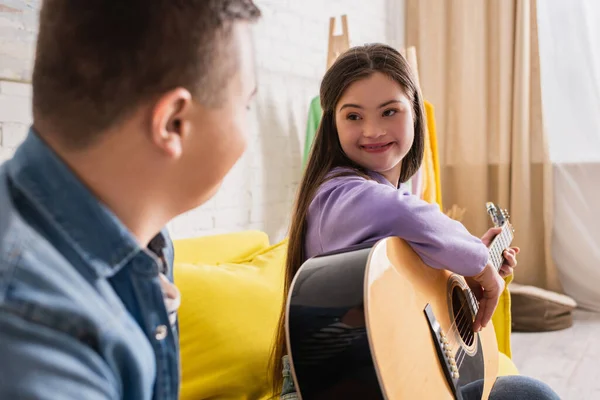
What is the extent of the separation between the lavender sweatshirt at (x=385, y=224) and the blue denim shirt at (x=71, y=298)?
59 centimetres

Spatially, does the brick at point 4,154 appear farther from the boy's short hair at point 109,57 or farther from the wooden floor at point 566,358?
the wooden floor at point 566,358

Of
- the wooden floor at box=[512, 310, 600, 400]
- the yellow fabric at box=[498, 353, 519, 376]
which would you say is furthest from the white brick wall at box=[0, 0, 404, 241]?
the wooden floor at box=[512, 310, 600, 400]

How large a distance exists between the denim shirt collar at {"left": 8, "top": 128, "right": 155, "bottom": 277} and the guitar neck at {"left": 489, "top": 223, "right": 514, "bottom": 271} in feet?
3.85

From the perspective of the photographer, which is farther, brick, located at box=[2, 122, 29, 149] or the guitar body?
brick, located at box=[2, 122, 29, 149]

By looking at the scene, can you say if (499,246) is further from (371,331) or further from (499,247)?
(371,331)

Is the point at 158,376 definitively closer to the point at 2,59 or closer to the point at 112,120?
the point at 112,120

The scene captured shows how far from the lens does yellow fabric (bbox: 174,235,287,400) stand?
1.26m

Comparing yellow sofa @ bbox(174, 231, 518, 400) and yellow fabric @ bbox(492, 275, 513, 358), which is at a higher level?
yellow sofa @ bbox(174, 231, 518, 400)

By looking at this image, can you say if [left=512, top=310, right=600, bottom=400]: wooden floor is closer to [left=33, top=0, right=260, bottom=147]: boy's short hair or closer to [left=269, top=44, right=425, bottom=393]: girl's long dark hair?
[left=269, top=44, right=425, bottom=393]: girl's long dark hair

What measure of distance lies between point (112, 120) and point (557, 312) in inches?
121

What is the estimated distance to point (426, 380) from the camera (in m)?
0.99

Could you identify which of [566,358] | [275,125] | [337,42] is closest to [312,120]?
[275,125]

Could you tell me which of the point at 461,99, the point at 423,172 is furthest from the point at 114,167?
the point at 461,99

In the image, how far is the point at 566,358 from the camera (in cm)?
269
